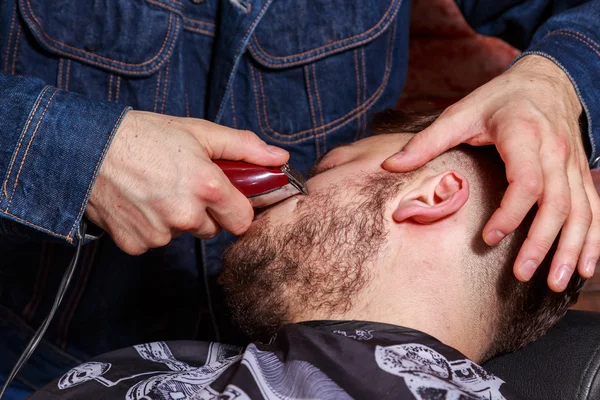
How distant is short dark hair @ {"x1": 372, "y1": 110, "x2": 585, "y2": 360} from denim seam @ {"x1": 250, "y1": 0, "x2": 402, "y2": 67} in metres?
0.55

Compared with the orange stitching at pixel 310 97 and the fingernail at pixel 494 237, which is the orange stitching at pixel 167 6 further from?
the fingernail at pixel 494 237

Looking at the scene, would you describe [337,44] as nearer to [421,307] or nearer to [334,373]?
[421,307]

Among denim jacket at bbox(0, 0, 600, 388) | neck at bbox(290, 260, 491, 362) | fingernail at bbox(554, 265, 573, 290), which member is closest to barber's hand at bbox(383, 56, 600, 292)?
fingernail at bbox(554, 265, 573, 290)

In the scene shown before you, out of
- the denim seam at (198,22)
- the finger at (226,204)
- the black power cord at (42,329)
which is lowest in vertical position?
the black power cord at (42,329)

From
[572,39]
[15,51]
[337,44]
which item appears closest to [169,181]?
[15,51]

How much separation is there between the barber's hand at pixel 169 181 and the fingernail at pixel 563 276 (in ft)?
1.53

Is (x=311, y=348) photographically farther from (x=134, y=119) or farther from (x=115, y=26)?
(x=115, y=26)

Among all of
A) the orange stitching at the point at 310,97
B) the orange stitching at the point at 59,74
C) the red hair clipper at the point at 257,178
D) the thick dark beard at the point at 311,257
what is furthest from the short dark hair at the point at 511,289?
the orange stitching at the point at 59,74

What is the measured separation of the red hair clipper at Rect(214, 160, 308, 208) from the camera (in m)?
1.06

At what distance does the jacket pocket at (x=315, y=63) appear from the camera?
152 centimetres

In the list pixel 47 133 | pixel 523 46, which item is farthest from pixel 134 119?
pixel 523 46

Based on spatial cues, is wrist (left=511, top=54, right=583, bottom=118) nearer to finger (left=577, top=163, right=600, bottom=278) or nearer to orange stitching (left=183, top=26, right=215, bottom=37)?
finger (left=577, top=163, right=600, bottom=278)

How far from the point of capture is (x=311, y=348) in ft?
3.01

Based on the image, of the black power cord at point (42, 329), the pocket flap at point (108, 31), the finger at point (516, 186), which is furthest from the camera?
the pocket flap at point (108, 31)
